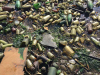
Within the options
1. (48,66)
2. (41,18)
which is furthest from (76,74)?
(41,18)

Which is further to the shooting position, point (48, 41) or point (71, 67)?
point (48, 41)

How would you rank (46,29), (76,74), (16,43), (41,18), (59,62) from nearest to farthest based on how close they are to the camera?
(76,74)
(59,62)
(16,43)
(46,29)
(41,18)

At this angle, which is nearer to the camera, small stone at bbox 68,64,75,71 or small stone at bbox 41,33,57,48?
small stone at bbox 68,64,75,71

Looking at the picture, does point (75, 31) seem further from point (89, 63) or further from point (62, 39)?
point (89, 63)

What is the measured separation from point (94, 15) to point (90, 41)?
100 cm

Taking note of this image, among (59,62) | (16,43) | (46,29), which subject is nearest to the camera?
(59,62)

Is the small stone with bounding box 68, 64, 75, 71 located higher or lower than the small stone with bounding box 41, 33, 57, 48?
lower

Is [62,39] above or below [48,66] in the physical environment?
above

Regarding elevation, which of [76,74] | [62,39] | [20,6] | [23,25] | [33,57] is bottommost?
[76,74]

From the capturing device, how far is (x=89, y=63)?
216cm

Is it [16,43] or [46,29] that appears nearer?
[16,43]

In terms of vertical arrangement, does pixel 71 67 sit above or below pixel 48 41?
below

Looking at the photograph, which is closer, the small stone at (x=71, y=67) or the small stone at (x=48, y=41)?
the small stone at (x=71, y=67)

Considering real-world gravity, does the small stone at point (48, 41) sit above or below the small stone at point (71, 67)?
above
